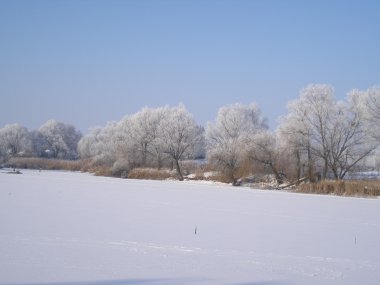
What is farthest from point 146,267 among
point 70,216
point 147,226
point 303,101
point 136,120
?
point 136,120

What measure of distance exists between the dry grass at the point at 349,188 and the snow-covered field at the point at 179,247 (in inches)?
478

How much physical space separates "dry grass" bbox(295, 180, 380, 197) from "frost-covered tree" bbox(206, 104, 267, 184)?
8.91 meters

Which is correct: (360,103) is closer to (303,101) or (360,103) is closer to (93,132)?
(303,101)

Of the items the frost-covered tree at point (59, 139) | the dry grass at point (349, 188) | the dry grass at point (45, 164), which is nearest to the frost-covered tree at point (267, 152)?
the dry grass at point (349, 188)

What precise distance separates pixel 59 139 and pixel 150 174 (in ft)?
162

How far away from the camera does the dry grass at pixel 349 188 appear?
2467 cm

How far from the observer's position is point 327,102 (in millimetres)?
32844

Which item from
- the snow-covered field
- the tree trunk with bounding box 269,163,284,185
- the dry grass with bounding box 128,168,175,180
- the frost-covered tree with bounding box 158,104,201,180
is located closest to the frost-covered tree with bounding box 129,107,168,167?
the frost-covered tree with bounding box 158,104,201,180

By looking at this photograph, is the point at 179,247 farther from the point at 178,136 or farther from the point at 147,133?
the point at 147,133

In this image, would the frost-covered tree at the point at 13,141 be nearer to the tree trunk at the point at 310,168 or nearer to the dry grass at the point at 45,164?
the dry grass at the point at 45,164

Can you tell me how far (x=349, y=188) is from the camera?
25016mm

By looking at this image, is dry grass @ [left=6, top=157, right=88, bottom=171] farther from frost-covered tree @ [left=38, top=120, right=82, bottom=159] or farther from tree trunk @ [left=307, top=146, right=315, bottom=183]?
tree trunk @ [left=307, top=146, right=315, bottom=183]

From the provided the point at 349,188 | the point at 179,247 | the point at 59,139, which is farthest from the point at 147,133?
the point at 179,247

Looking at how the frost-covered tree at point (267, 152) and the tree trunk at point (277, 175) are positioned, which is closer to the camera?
the tree trunk at point (277, 175)
